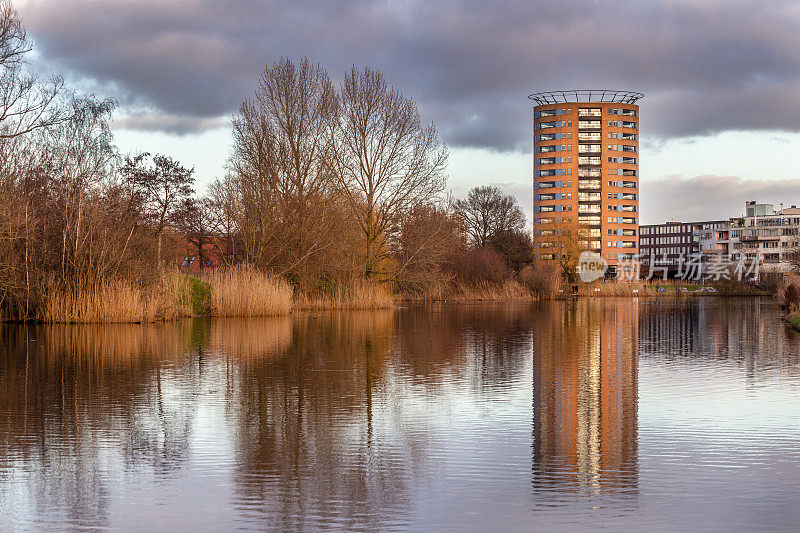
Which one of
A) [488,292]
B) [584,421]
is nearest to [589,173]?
[488,292]

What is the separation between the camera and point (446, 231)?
5012 cm

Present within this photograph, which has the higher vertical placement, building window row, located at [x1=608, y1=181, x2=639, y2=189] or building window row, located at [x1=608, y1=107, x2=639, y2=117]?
building window row, located at [x1=608, y1=107, x2=639, y2=117]

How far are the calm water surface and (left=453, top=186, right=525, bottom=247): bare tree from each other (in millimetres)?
74736

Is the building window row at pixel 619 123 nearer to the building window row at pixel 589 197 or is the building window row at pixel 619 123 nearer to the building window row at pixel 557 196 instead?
the building window row at pixel 589 197

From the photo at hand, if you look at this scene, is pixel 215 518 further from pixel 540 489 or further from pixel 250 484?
pixel 540 489

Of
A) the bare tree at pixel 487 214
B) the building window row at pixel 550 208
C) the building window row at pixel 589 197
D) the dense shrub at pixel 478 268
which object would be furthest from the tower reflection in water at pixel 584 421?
A: the building window row at pixel 589 197

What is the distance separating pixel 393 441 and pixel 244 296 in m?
25.4

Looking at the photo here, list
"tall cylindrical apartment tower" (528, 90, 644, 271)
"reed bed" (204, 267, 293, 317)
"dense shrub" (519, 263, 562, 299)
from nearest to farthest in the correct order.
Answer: "reed bed" (204, 267, 293, 317)
"dense shrub" (519, 263, 562, 299)
"tall cylindrical apartment tower" (528, 90, 644, 271)

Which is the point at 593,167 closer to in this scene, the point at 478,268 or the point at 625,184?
the point at 625,184

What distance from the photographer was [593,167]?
14900 centimetres

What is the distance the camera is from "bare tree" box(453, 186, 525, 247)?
304ft

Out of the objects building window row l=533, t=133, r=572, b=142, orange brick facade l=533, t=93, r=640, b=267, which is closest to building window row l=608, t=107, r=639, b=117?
orange brick facade l=533, t=93, r=640, b=267

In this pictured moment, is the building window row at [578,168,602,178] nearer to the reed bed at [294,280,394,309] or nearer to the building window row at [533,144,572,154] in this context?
the building window row at [533,144,572,154]

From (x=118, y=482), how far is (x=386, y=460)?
2307 mm
